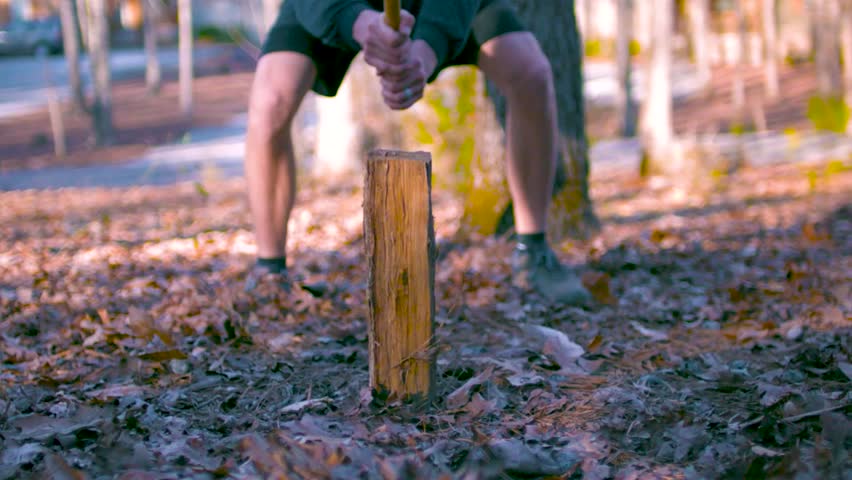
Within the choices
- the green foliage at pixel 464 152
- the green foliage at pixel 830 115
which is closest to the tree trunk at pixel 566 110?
the green foliage at pixel 464 152

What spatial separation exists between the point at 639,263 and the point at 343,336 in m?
1.75

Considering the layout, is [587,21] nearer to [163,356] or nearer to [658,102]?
[658,102]

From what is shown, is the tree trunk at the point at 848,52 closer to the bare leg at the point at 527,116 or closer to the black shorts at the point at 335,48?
the bare leg at the point at 527,116

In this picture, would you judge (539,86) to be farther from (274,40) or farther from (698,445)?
(698,445)

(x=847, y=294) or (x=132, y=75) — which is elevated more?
(x=132, y=75)

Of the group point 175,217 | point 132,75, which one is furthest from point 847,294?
point 132,75

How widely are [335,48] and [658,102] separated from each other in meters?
7.70

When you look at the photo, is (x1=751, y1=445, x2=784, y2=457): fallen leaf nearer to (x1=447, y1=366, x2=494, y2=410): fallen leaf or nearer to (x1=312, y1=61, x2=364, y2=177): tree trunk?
(x1=447, y1=366, x2=494, y2=410): fallen leaf

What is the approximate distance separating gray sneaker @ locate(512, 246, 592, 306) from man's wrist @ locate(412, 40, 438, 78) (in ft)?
3.54

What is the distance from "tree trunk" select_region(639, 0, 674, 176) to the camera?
9.68 m

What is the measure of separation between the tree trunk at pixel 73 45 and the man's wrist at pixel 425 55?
14271 mm

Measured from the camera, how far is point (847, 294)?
3.43 m

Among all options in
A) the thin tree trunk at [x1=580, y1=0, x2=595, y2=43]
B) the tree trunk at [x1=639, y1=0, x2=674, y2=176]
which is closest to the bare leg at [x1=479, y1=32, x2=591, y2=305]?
the tree trunk at [x1=639, y1=0, x2=674, y2=176]

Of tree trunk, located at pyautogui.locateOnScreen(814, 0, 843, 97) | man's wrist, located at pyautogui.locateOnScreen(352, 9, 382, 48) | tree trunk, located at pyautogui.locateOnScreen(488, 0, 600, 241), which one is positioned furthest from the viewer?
tree trunk, located at pyautogui.locateOnScreen(814, 0, 843, 97)
